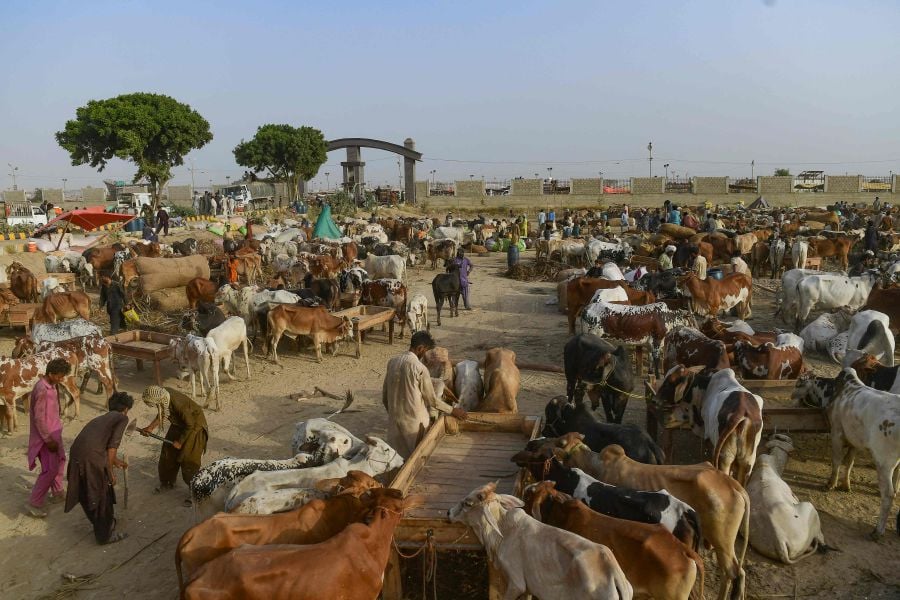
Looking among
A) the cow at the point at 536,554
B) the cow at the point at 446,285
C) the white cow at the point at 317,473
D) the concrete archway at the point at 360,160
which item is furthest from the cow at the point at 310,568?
the concrete archway at the point at 360,160

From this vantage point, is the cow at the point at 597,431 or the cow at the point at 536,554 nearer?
the cow at the point at 536,554

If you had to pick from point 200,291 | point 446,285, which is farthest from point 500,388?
point 200,291

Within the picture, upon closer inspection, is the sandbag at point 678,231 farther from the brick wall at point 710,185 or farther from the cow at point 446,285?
the brick wall at point 710,185

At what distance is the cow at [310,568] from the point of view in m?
4.54

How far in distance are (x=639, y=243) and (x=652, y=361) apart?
612 inches

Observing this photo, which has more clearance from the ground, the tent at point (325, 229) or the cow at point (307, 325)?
the tent at point (325, 229)

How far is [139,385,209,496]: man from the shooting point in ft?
26.0

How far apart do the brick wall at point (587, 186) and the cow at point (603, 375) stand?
152 ft

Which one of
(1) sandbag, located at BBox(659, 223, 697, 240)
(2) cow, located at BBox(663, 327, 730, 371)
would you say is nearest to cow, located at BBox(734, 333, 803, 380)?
(2) cow, located at BBox(663, 327, 730, 371)

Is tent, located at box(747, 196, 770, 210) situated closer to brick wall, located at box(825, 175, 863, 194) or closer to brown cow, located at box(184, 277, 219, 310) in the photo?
brick wall, located at box(825, 175, 863, 194)

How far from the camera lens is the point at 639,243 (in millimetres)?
26641

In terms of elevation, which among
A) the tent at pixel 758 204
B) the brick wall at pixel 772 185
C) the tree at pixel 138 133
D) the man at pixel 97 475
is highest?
the tree at pixel 138 133

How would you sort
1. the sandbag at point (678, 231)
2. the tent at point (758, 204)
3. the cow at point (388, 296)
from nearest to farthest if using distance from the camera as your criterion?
the cow at point (388, 296) < the sandbag at point (678, 231) < the tent at point (758, 204)

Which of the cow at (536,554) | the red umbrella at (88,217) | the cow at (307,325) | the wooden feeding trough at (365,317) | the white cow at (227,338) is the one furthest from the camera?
the red umbrella at (88,217)
